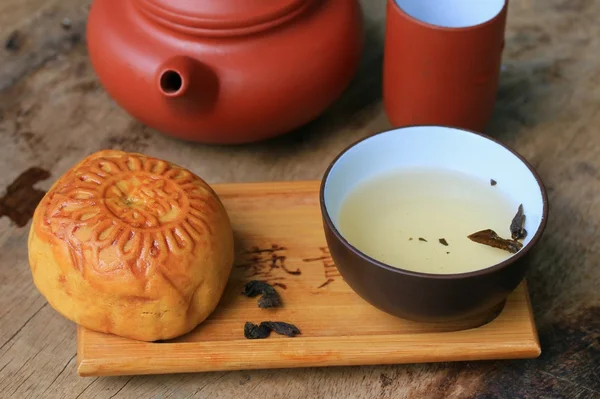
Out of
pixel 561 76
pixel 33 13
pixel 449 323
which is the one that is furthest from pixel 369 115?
pixel 33 13

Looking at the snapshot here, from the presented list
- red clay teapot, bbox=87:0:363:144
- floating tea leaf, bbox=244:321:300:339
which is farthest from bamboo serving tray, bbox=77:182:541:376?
red clay teapot, bbox=87:0:363:144

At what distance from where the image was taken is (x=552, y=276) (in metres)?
0.83

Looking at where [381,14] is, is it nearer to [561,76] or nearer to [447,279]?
[561,76]

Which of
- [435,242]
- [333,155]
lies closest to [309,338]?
[435,242]

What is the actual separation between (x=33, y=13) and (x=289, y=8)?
454 millimetres

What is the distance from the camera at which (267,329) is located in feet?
2.42

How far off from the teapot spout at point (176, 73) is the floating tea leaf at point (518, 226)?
36cm

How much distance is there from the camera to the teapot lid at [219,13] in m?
0.87

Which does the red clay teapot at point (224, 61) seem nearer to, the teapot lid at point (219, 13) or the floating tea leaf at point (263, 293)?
the teapot lid at point (219, 13)

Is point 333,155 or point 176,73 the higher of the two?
point 176,73

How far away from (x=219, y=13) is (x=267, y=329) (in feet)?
1.14

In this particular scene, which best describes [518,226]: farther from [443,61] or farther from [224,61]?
[224,61]

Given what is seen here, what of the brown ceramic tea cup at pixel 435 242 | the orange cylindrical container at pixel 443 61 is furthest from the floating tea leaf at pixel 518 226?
the orange cylindrical container at pixel 443 61

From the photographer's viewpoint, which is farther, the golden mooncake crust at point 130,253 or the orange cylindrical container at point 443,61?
the orange cylindrical container at point 443,61
